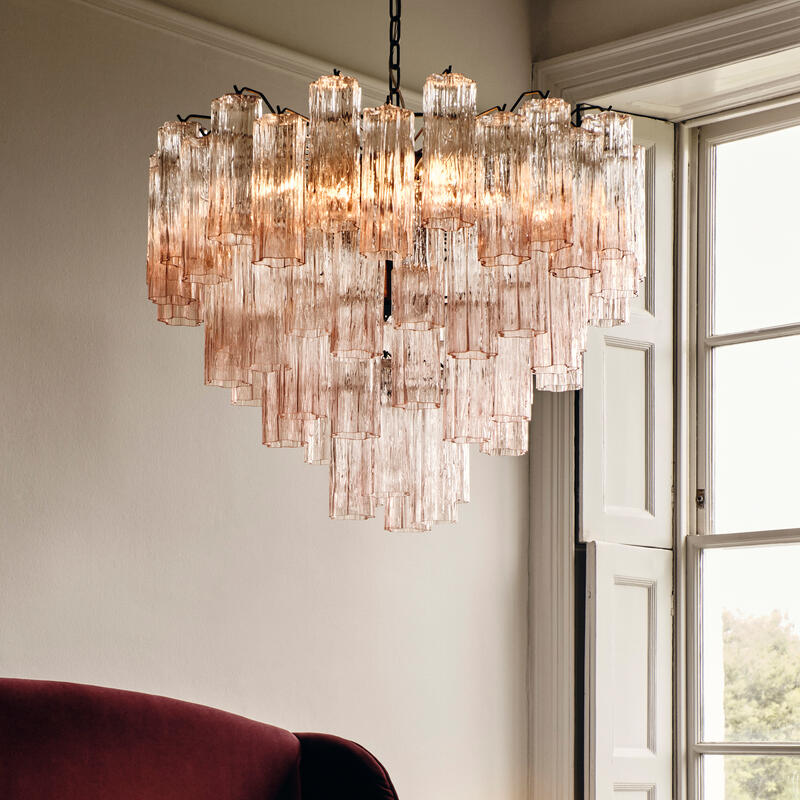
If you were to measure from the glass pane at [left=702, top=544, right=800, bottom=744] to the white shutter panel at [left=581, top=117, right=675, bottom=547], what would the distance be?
0.75ft

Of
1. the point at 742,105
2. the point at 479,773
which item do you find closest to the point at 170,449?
the point at 479,773

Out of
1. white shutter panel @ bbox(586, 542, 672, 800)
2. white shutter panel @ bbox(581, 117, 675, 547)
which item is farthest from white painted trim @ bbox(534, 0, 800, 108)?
white shutter panel @ bbox(586, 542, 672, 800)

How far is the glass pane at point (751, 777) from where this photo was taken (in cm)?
374

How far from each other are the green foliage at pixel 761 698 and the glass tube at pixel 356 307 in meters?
2.48

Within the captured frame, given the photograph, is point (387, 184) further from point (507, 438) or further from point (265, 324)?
point (507, 438)

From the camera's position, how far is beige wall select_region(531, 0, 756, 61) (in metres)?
3.88

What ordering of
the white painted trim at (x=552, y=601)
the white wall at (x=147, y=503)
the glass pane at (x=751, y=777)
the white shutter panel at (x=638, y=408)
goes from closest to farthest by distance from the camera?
the white wall at (x=147, y=503), the glass pane at (x=751, y=777), the white painted trim at (x=552, y=601), the white shutter panel at (x=638, y=408)

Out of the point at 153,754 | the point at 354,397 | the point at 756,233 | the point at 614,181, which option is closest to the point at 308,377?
the point at 354,397

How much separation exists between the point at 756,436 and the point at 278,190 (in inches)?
103

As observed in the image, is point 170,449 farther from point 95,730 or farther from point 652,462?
point 652,462

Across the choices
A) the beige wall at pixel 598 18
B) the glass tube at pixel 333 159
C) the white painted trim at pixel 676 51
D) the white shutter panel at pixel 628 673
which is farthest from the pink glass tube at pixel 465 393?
the beige wall at pixel 598 18

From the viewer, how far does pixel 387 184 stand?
1.80 meters

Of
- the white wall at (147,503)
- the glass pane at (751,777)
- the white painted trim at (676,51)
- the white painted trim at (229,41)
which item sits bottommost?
the glass pane at (751,777)

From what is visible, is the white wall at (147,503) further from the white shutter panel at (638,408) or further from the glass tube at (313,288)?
the glass tube at (313,288)
